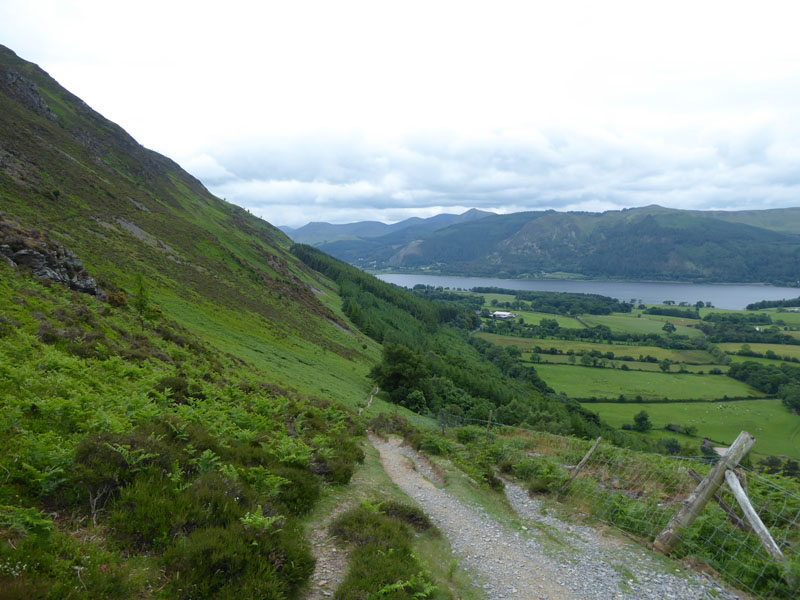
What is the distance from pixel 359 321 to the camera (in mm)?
93938

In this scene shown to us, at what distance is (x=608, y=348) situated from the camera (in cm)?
13762

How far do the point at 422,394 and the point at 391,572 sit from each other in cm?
3720

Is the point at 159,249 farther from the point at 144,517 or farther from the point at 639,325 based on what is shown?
the point at 639,325

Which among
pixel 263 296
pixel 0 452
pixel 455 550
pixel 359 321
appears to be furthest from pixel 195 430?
pixel 359 321

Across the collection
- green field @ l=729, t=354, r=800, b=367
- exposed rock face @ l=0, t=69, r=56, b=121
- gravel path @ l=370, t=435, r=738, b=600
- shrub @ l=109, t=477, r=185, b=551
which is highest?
exposed rock face @ l=0, t=69, r=56, b=121

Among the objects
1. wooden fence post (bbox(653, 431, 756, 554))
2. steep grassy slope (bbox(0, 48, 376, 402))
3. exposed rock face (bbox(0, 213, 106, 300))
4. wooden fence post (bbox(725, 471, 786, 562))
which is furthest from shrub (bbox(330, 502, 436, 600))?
exposed rock face (bbox(0, 213, 106, 300))

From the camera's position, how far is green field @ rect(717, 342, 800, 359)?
127 m

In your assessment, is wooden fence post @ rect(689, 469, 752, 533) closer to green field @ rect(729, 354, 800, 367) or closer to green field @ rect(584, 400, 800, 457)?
green field @ rect(584, 400, 800, 457)

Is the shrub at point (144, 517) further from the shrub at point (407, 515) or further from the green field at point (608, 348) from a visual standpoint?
the green field at point (608, 348)

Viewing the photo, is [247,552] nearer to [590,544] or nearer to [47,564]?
[47,564]

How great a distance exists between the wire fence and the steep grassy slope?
22.6 meters

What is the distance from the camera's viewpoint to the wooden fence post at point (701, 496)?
10.2 meters

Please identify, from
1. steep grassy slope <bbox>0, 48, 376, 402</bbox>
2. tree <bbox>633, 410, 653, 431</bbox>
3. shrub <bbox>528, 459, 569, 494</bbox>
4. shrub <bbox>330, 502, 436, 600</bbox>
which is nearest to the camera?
shrub <bbox>330, 502, 436, 600</bbox>

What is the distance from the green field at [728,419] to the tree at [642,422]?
5.04ft
